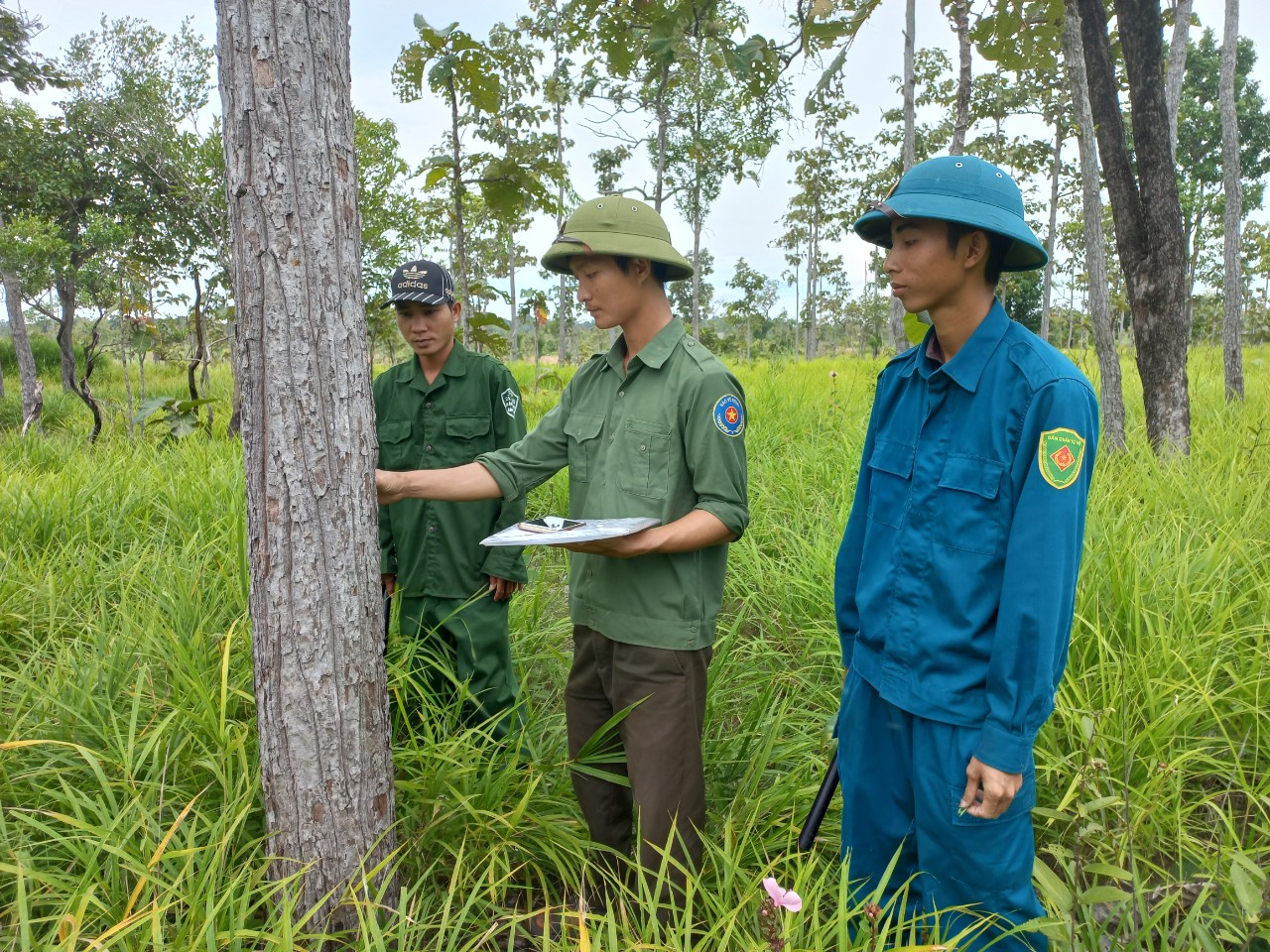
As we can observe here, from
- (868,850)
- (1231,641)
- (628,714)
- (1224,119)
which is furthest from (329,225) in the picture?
(1224,119)

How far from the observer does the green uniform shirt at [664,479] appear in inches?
69.4

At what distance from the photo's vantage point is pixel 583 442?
1971 millimetres

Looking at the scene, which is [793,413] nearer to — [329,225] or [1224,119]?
[1224,119]

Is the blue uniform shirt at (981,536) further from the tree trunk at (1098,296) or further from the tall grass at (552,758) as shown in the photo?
the tree trunk at (1098,296)

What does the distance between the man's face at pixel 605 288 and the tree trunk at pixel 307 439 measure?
0.51 metres

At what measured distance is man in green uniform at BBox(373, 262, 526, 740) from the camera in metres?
2.54

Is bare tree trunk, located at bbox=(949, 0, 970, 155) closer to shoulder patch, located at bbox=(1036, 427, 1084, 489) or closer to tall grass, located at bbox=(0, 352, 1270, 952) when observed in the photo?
tall grass, located at bbox=(0, 352, 1270, 952)

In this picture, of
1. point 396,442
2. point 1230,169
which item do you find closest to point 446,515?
point 396,442

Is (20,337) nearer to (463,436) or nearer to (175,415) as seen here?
(175,415)

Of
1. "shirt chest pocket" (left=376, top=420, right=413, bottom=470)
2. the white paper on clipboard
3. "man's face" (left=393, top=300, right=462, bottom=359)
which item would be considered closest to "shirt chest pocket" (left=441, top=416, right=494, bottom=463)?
"shirt chest pocket" (left=376, top=420, right=413, bottom=470)

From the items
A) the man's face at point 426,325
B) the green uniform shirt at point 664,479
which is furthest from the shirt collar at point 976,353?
the man's face at point 426,325

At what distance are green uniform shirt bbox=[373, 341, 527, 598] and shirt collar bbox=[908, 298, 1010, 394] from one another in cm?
151

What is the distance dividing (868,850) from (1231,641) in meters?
1.66

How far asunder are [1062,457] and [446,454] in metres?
1.94
